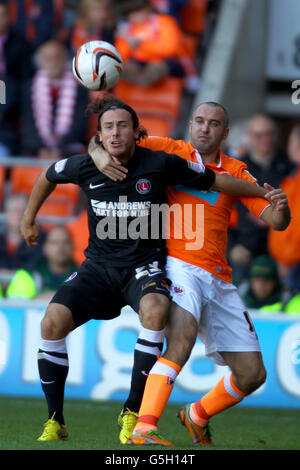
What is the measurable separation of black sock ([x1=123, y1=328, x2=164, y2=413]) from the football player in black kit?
52 mm

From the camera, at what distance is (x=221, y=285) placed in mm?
5656

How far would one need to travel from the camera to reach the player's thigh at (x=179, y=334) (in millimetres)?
5172

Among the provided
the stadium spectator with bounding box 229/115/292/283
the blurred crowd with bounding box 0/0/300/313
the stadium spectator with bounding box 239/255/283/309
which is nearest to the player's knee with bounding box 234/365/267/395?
the blurred crowd with bounding box 0/0/300/313

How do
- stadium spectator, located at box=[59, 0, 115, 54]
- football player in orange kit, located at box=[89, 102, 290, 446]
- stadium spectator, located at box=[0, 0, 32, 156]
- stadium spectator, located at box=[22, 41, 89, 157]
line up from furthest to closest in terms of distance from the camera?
stadium spectator, located at box=[59, 0, 115, 54], stadium spectator, located at box=[0, 0, 32, 156], stadium spectator, located at box=[22, 41, 89, 157], football player in orange kit, located at box=[89, 102, 290, 446]

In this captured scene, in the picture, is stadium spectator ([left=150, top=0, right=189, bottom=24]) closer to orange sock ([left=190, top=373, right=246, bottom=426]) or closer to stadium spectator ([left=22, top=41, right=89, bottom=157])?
stadium spectator ([left=22, top=41, right=89, bottom=157])

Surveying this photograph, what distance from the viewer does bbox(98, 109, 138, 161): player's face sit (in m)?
5.34

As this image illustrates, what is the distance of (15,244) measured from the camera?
974 cm

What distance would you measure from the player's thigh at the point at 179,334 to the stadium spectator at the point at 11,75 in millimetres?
5959

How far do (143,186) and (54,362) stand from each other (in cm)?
115

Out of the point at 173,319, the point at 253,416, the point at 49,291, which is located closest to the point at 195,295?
the point at 173,319

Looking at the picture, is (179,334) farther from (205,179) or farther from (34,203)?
(34,203)

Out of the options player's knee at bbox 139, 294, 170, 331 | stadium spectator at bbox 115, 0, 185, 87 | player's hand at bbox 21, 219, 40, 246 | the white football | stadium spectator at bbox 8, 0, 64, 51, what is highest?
stadium spectator at bbox 8, 0, 64, 51

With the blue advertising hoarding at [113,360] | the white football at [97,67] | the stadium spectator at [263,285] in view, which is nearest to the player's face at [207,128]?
the white football at [97,67]

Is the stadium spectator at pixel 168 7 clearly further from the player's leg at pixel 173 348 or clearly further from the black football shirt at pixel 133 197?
the player's leg at pixel 173 348
